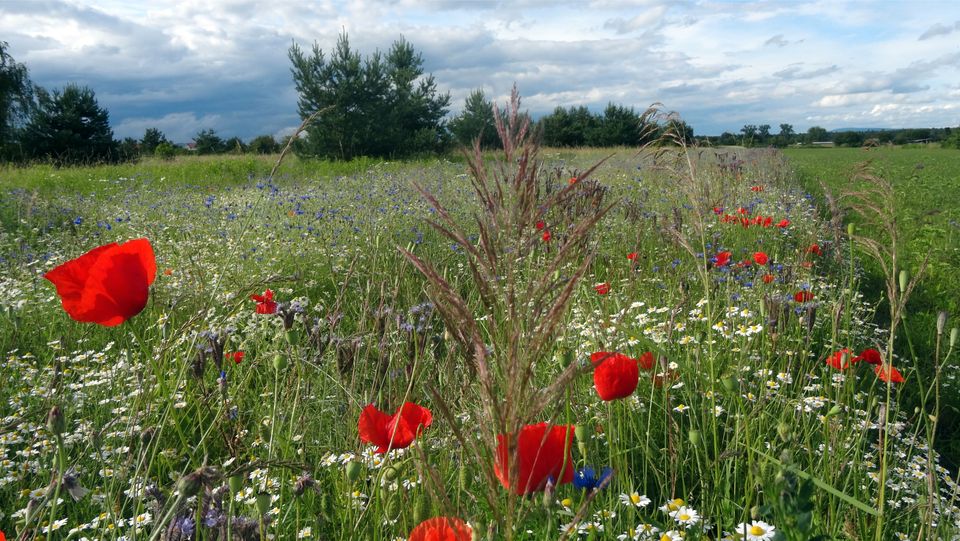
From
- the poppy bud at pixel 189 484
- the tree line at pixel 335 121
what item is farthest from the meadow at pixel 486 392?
the tree line at pixel 335 121

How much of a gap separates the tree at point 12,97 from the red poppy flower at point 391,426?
91.8 ft

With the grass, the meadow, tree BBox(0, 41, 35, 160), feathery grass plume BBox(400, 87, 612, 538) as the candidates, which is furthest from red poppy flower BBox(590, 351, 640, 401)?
tree BBox(0, 41, 35, 160)

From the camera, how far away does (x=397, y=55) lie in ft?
102

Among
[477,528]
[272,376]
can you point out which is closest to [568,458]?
[477,528]

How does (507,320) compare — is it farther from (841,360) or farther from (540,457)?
(841,360)

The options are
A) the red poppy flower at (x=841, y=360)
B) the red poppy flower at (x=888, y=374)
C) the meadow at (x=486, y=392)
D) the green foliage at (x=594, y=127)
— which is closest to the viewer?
the meadow at (x=486, y=392)

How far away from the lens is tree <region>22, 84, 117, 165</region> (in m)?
32.0

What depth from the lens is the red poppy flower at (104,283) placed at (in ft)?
4.01

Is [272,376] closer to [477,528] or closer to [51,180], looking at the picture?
[477,528]

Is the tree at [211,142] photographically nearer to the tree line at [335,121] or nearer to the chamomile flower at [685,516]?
the tree line at [335,121]

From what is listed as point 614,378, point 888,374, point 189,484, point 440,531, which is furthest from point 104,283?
point 888,374

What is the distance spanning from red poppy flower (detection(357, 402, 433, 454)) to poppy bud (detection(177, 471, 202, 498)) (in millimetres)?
447

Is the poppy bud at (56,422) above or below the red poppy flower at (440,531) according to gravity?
above

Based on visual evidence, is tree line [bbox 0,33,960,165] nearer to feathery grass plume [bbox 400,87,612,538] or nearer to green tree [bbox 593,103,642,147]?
green tree [bbox 593,103,642,147]
